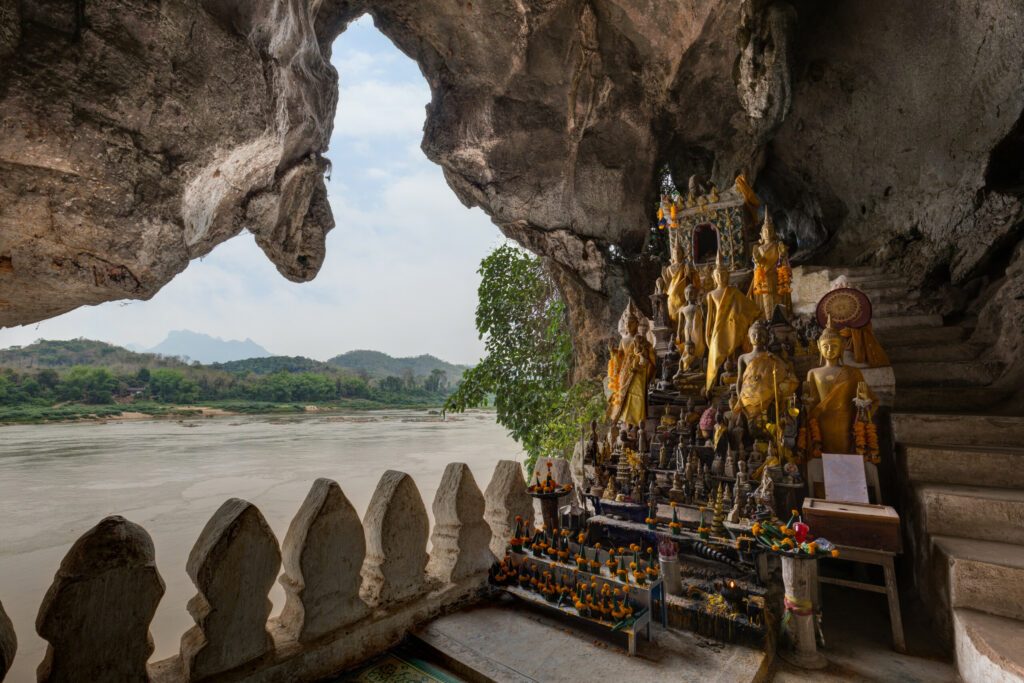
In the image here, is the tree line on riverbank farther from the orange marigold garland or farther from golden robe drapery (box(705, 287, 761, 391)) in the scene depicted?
the orange marigold garland

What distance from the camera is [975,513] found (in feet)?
10.2

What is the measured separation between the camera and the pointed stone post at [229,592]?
6.59ft

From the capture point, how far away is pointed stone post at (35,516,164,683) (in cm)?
165

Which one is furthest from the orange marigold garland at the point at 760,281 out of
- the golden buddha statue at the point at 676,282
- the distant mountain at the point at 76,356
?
the distant mountain at the point at 76,356

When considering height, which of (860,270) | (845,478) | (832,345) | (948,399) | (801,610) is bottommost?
(801,610)

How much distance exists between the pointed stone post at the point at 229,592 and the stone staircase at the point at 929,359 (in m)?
6.47

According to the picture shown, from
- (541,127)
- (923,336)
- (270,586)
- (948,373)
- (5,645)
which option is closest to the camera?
(5,645)

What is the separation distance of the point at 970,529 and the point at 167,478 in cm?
1168

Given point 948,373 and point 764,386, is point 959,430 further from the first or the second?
point 948,373

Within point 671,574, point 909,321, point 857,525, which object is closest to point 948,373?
point 909,321

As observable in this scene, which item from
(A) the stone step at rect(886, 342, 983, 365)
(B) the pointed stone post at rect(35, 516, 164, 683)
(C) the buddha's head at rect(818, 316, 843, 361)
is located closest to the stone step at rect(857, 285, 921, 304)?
(A) the stone step at rect(886, 342, 983, 365)

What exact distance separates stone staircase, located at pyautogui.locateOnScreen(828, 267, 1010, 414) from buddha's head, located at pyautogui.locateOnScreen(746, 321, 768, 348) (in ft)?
7.28

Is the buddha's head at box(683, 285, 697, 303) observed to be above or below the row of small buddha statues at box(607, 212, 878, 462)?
above

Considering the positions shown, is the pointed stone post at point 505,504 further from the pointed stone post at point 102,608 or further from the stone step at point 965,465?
the stone step at point 965,465
